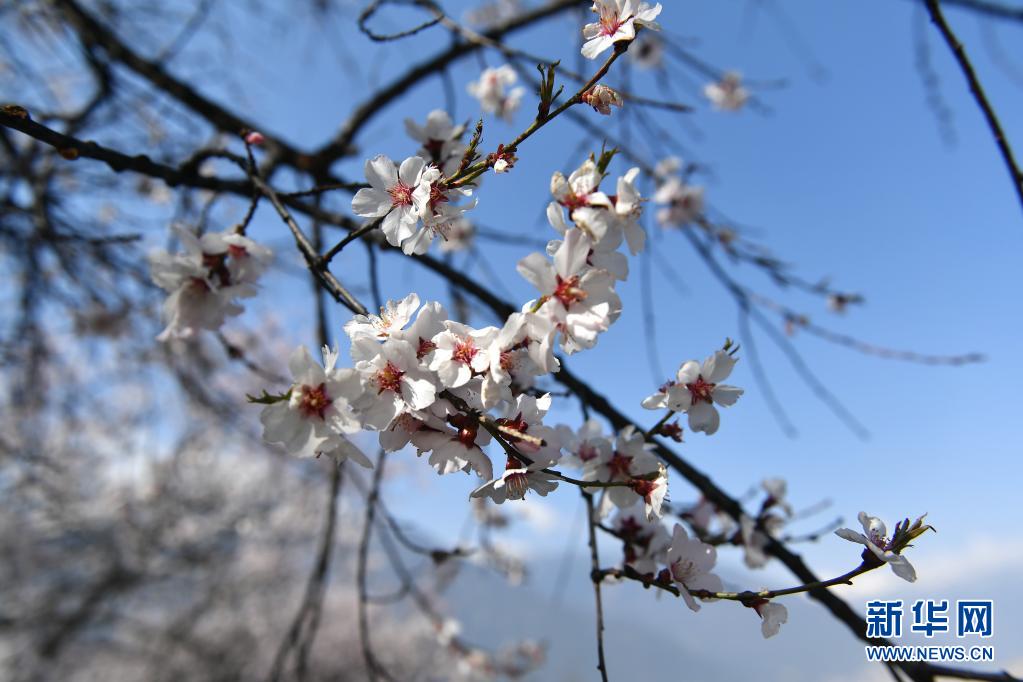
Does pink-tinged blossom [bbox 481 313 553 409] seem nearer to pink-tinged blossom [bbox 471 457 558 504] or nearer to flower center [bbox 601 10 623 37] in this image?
pink-tinged blossom [bbox 471 457 558 504]

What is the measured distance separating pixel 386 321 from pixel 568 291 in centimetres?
32

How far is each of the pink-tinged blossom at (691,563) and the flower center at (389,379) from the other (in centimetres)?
62

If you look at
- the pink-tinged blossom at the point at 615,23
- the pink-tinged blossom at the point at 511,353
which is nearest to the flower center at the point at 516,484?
the pink-tinged blossom at the point at 511,353

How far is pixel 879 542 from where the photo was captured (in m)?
0.87

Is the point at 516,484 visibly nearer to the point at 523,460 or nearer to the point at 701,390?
the point at 523,460

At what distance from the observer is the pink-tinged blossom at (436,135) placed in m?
1.28

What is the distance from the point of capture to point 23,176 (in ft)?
8.34

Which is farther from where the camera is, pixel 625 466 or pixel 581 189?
pixel 625 466

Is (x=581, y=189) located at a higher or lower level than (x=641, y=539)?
higher

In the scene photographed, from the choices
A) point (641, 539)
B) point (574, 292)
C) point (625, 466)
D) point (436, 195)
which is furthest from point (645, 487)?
point (436, 195)

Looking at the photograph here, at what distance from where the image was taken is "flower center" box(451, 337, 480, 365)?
0.77m

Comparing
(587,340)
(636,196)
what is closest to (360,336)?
(587,340)

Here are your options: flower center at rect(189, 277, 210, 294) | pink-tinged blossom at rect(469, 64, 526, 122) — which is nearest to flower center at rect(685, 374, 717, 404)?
flower center at rect(189, 277, 210, 294)

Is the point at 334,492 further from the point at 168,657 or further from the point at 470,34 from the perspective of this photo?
the point at 168,657
